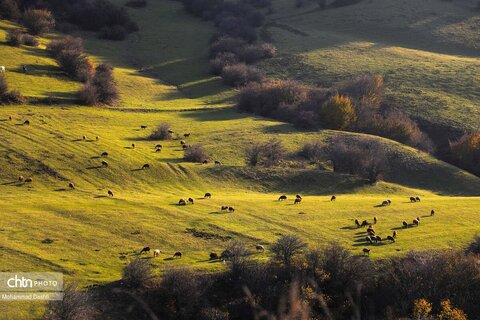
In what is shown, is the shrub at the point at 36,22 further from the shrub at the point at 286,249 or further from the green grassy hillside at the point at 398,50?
the shrub at the point at 286,249

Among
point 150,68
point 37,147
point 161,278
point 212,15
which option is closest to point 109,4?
point 212,15

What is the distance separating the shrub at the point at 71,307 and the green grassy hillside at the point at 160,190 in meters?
1.40

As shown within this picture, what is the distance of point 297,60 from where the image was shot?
300 ft

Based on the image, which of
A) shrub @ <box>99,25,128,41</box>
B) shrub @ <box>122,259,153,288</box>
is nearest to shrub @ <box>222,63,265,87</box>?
shrub @ <box>99,25,128,41</box>

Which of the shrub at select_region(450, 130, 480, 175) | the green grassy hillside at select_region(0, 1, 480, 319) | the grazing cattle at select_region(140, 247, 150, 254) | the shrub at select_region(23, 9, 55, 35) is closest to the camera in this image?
the grazing cattle at select_region(140, 247, 150, 254)

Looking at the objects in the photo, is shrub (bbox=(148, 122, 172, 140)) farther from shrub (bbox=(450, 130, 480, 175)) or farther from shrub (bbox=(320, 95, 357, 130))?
shrub (bbox=(450, 130, 480, 175))

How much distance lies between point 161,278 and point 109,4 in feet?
309

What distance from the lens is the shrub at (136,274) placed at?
27.2 m

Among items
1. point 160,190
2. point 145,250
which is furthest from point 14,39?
point 145,250

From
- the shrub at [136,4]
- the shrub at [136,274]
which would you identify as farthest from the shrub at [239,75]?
the shrub at [136,274]

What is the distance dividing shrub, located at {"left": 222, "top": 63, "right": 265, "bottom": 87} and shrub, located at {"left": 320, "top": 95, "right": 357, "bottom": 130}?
17.0 metres

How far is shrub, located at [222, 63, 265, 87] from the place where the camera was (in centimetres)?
8250

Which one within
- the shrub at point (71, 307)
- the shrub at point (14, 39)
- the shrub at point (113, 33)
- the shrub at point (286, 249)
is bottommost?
the shrub at point (286, 249)

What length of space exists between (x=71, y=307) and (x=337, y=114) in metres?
48.9
